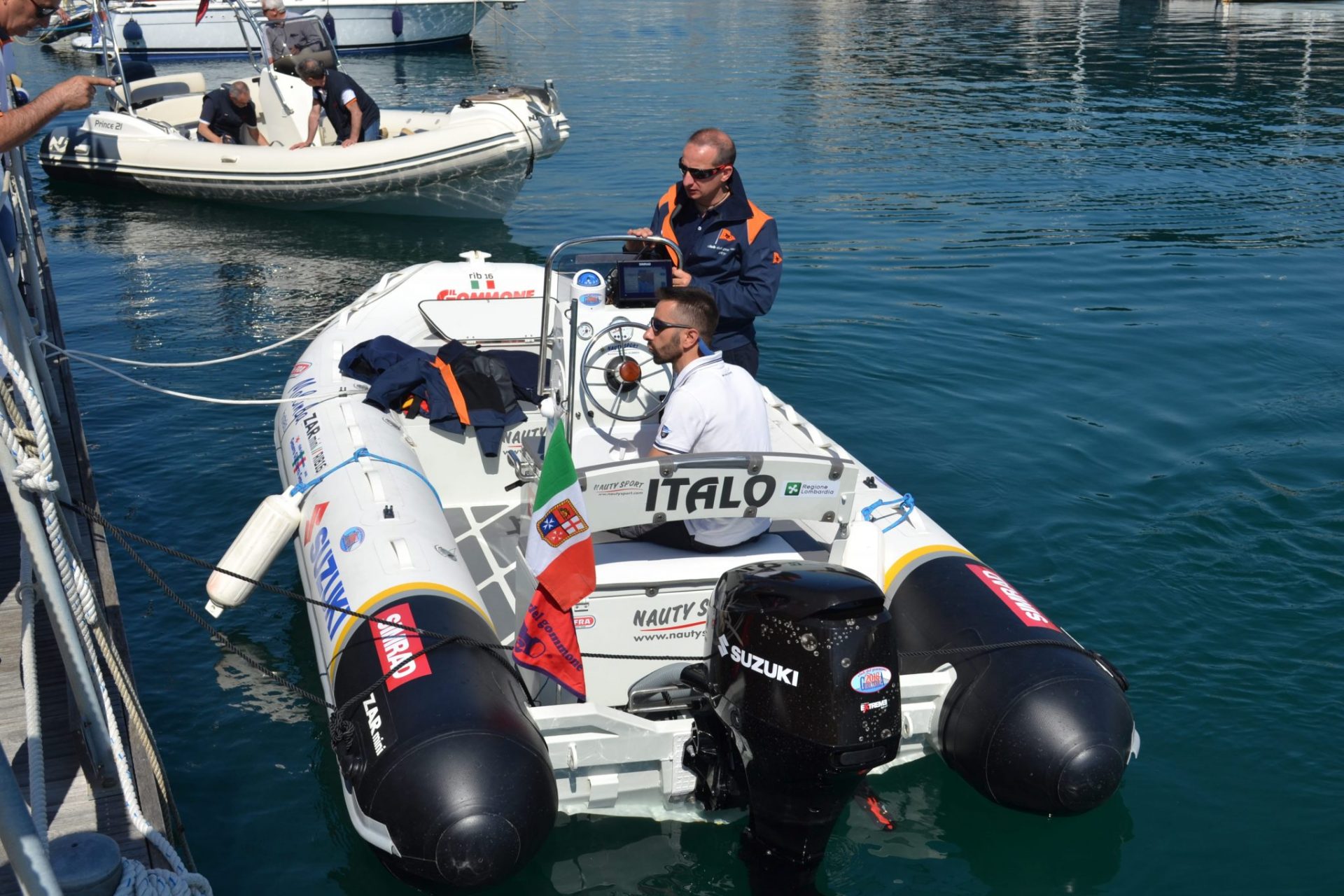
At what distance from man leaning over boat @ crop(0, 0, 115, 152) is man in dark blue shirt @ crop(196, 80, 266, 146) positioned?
9.96 metres

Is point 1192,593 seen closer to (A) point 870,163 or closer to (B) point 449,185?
(B) point 449,185

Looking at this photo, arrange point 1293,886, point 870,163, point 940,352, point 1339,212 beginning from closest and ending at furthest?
point 1293,886, point 940,352, point 1339,212, point 870,163

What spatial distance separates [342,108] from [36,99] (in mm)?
9897

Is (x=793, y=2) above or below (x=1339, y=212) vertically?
above

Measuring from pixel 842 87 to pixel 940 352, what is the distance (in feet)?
47.4

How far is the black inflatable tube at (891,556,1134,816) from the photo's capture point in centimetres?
391

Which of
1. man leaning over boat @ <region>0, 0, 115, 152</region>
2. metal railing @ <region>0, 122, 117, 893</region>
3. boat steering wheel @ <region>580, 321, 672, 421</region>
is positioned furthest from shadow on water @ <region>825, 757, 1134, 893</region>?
man leaning over boat @ <region>0, 0, 115, 152</region>

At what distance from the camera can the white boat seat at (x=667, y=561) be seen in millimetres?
4414

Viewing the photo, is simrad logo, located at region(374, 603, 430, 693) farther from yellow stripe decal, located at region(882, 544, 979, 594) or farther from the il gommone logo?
the il gommone logo

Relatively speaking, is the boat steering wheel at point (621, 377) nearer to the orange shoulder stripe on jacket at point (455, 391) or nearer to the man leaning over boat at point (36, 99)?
the orange shoulder stripe on jacket at point (455, 391)

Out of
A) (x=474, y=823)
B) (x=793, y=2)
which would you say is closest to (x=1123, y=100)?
(x=474, y=823)

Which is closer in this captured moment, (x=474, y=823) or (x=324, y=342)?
(x=474, y=823)

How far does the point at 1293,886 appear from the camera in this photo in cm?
409

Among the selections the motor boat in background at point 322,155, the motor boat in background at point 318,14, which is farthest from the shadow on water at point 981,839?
the motor boat in background at point 318,14
